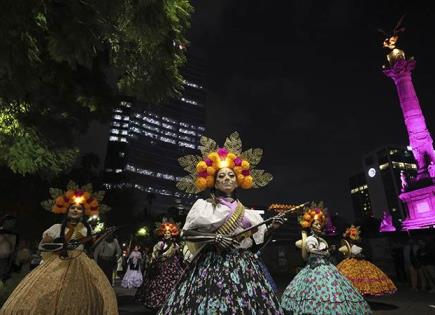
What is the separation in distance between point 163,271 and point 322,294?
15.3 ft

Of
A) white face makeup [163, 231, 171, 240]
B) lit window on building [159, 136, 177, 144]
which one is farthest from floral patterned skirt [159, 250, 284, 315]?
lit window on building [159, 136, 177, 144]

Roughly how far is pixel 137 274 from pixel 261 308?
46.9 feet

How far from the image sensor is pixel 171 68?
511cm

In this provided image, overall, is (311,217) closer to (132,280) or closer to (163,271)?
(163,271)

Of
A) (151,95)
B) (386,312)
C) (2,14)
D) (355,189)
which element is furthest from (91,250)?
(355,189)

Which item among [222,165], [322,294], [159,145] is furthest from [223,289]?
[159,145]

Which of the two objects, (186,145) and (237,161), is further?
(186,145)

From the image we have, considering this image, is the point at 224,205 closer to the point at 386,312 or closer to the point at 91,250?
the point at 91,250

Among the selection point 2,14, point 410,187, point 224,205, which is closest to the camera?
point 2,14

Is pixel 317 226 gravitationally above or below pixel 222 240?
above

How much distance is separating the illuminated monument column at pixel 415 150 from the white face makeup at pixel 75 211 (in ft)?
101

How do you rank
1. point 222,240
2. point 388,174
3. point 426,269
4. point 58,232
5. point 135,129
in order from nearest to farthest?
point 222,240 < point 58,232 < point 426,269 < point 388,174 < point 135,129

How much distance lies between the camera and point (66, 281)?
4324 millimetres

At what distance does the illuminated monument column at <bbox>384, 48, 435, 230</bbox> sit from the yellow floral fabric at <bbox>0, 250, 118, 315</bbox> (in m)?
30.8
